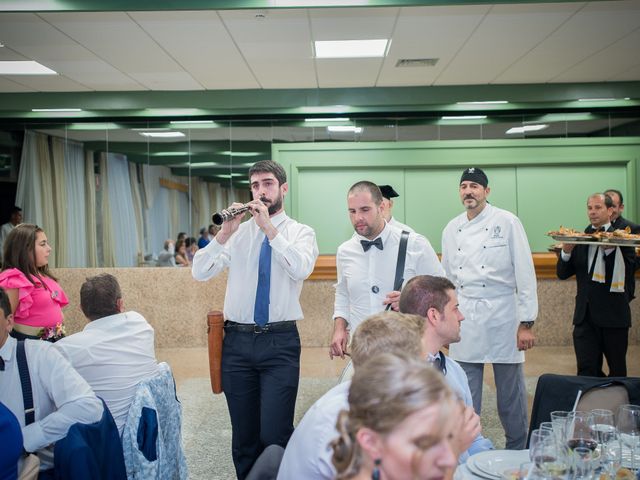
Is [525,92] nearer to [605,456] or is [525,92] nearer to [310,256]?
[310,256]

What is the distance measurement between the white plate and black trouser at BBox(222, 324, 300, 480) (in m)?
1.28

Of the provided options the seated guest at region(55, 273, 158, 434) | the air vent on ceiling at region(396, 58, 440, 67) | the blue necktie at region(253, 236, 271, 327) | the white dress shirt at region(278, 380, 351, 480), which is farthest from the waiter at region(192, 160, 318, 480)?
the air vent on ceiling at region(396, 58, 440, 67)

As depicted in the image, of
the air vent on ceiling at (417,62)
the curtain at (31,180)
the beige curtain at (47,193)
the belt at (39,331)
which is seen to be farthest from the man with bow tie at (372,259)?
the curtain at (31,180)

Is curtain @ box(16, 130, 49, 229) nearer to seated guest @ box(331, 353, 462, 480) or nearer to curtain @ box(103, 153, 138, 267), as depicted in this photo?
curtain @ box(103, 153, 138, 267)

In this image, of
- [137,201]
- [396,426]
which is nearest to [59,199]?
[137,201]

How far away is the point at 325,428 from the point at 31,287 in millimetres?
2899

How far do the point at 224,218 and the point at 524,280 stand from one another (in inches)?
69.7

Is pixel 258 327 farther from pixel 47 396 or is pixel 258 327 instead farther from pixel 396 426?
pixel 396 426

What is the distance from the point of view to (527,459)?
187 centimetres

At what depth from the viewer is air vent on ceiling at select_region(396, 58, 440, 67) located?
6184 mm

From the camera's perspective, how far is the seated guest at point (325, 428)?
4.85 ft

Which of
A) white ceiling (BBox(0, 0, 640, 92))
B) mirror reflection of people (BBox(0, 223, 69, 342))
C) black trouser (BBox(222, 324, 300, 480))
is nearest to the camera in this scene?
black trouser (BBox(222, 324, 300, 480))


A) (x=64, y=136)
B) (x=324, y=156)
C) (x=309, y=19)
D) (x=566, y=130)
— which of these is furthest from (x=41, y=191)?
(x=566, y=130)

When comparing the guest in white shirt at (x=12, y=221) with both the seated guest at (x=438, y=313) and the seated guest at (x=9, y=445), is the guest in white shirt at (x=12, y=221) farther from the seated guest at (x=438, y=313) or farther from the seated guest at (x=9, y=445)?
the seated guest at (x=438, y=313)
